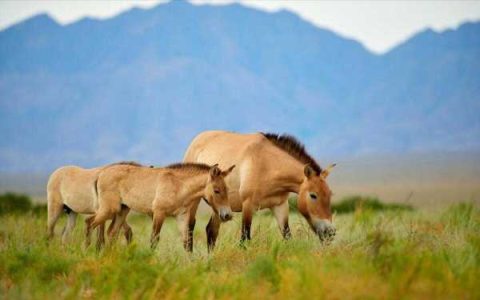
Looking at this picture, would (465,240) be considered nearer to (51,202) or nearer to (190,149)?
(190,149)

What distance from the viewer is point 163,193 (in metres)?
12.1

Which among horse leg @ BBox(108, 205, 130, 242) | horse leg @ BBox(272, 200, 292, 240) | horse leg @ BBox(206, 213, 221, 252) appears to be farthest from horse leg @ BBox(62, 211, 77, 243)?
horse leg @ BBox(272, 200, 292, 240)

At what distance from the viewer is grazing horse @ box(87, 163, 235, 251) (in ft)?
39.2

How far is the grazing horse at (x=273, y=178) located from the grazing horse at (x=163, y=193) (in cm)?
71

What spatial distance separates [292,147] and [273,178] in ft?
2.06

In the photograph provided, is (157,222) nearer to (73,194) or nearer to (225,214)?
(225,214)

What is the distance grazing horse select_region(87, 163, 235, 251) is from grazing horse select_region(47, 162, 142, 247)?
0.46 meters

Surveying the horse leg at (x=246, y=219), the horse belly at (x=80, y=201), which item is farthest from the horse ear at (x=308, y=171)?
the horse belly at (x=80, y=201)

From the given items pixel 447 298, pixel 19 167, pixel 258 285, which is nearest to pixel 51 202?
pixel 258 285

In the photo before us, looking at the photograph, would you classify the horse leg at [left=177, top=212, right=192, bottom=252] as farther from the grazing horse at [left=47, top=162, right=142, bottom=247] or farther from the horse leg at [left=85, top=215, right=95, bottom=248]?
the horse leg at [left=85, top=215, right=95, bottom=248]

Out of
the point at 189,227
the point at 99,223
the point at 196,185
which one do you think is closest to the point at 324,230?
the point at 196,185

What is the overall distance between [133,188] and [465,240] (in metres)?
4.75

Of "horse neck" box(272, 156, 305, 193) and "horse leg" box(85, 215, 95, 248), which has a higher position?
"horse neck" box(272, 156, 305, 193)

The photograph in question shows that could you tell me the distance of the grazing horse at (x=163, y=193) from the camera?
11945mm
